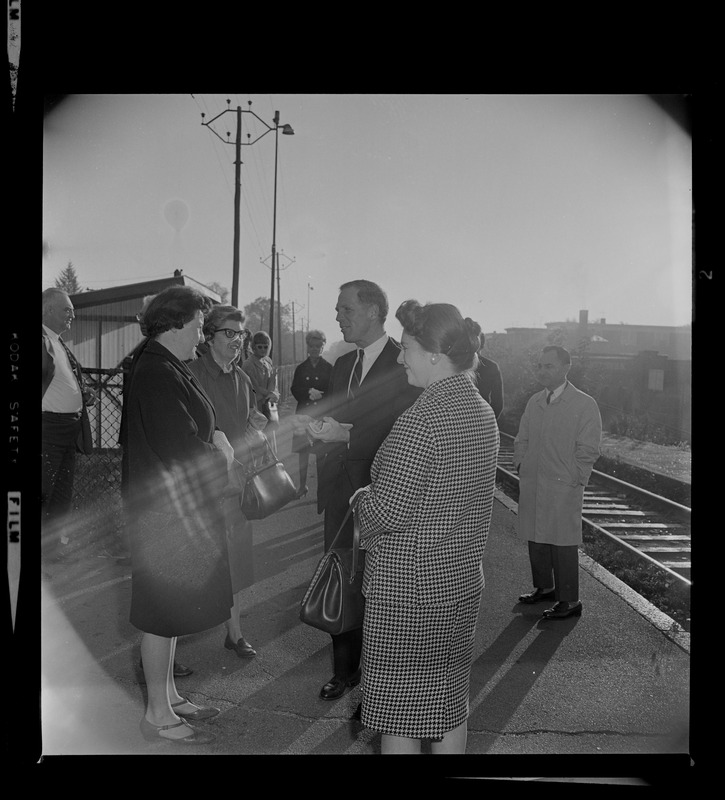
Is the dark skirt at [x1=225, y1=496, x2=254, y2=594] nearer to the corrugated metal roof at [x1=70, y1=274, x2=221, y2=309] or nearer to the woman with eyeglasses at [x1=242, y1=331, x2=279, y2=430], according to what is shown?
the woman with eyeglasses at [x1=242, y1=331, x2=279, y2=430]

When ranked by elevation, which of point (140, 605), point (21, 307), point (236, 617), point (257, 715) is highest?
point (21, 307)

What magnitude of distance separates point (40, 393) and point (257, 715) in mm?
1763

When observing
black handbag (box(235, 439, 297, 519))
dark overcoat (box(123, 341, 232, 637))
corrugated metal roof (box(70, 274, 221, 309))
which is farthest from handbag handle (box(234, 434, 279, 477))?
corrugated metal roof (box(70, 274, 221, 309))

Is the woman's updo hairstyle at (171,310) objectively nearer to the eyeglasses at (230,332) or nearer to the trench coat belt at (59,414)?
the eyeglasses at (230,332)

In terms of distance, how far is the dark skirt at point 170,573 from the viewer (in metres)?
3.11

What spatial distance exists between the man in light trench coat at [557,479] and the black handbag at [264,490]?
198 cm

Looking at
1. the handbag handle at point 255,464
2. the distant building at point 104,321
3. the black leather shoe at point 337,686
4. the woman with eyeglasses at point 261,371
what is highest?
the distant building at point 104,321

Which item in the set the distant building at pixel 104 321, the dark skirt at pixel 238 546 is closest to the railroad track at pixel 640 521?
the dark skirt at pixel 238 546

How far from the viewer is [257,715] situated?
341 cm

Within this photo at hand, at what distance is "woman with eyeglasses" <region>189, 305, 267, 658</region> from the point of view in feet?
12.8

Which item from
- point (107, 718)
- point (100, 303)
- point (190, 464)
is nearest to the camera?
point (190, 464)
